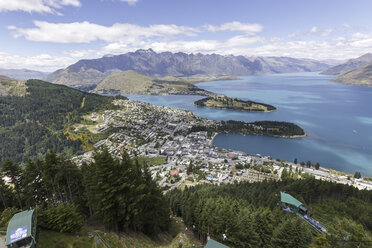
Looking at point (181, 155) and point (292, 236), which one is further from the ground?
point (292, 236)

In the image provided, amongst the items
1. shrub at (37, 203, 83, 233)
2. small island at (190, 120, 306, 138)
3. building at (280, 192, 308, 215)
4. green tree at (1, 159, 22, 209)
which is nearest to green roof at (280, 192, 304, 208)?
building at (280, 192, 308, 215)

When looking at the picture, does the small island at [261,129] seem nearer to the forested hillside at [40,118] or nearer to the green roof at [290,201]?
the green roof at [290,201]

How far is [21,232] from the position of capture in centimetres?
1198

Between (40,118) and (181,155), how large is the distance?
114238 mm

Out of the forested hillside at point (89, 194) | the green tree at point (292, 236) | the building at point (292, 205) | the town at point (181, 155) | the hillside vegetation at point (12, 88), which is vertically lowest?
the town at point (181, 155)

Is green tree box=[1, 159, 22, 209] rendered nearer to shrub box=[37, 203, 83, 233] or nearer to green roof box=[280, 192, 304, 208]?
shrub box=[37, 203, 83, 233]

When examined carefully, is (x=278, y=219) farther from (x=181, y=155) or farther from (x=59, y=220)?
(x=181, y=155)

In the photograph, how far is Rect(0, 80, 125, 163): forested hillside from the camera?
333 feet

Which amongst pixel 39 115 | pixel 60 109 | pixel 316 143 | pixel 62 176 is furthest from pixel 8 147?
pixel 316 143

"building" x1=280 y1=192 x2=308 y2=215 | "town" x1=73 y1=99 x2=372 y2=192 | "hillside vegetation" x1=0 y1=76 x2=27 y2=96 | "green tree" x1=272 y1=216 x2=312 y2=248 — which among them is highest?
"hillside vegetation" x1=0 y1=76 x2=27 y2=96

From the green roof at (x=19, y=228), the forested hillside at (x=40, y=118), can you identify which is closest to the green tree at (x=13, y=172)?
the green roof at (x=19, y=228)

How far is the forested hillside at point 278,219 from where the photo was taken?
1852 cm

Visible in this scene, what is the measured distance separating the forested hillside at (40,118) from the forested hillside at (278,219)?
95181mm

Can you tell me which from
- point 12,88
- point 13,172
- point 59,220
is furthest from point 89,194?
point 12,88
